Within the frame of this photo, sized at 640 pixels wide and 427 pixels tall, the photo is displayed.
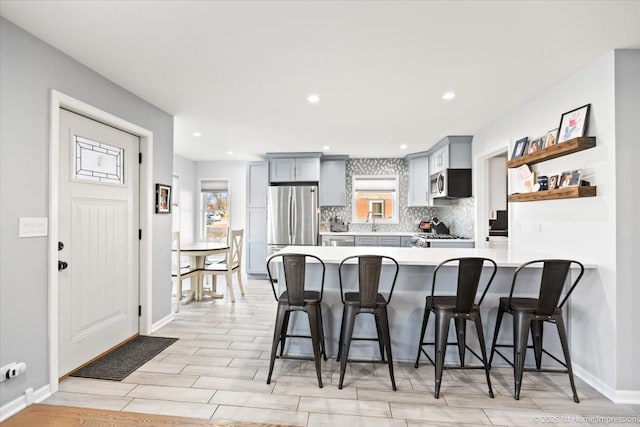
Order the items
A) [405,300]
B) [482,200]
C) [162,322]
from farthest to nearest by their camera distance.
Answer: [482,200], [162,322], [405,300]

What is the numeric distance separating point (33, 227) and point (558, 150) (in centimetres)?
389

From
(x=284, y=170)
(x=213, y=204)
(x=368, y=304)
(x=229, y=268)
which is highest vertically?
(x=284, y=170)

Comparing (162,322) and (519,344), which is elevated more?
(519,344)

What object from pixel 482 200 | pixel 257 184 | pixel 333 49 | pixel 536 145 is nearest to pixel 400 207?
pixel 482 200

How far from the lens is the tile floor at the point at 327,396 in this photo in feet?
6.42

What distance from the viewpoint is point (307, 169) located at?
Result: 5762mm

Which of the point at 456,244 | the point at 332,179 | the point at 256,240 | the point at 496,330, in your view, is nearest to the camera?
the point at 496,330

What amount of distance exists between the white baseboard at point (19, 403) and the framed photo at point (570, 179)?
4141 mm

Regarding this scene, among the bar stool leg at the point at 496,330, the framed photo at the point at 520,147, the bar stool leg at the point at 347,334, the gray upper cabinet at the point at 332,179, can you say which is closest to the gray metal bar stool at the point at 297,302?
the bar stool leg at the point at 347,334

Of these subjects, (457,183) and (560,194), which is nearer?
(560,194)

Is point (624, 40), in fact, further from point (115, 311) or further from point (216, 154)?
point (216, 154)

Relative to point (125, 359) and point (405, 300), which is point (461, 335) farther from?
point (125, 359)

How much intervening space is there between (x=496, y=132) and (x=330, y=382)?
347 centimetres

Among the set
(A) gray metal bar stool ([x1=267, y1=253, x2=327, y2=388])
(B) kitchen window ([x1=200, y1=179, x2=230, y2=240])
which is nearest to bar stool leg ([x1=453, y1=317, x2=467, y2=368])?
(A) gray metal bar stool ([x1=267, y1=253, x2=327, y2=388])
